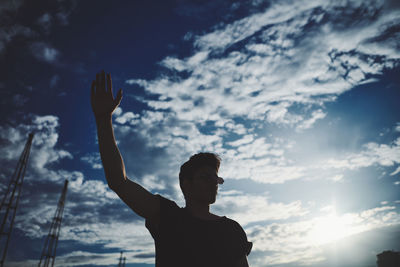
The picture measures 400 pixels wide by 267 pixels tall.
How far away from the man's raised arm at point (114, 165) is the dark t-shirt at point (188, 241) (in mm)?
129

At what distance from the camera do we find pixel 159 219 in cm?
212

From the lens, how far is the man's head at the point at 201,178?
2654 millimetres

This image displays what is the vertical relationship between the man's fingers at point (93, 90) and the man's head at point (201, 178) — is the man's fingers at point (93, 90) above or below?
above

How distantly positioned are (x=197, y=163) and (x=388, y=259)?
166 feet

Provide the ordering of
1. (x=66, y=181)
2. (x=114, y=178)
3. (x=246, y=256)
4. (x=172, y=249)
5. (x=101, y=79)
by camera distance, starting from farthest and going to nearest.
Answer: (x=66, y=181) < (x=246, y=256) < (x=101, y=79) < (x=172, y=249) < (x=114, y=178)

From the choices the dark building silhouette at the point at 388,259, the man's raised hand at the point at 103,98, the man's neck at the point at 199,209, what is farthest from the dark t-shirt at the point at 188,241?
the dark building silhouette at the point at 388,259

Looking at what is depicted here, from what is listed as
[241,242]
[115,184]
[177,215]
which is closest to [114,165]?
[115,184]

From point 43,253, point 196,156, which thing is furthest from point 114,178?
point 43,253

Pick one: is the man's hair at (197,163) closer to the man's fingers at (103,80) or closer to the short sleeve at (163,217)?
the short sleeve at (163,217)

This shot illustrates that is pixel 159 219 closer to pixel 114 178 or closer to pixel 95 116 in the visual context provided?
pixel 114 178

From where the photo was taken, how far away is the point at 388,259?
121ft

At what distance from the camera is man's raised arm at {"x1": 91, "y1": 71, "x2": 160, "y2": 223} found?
6.11ft

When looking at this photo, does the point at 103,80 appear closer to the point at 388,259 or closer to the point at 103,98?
the point at 103,98

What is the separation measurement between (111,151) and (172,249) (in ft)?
3.49
